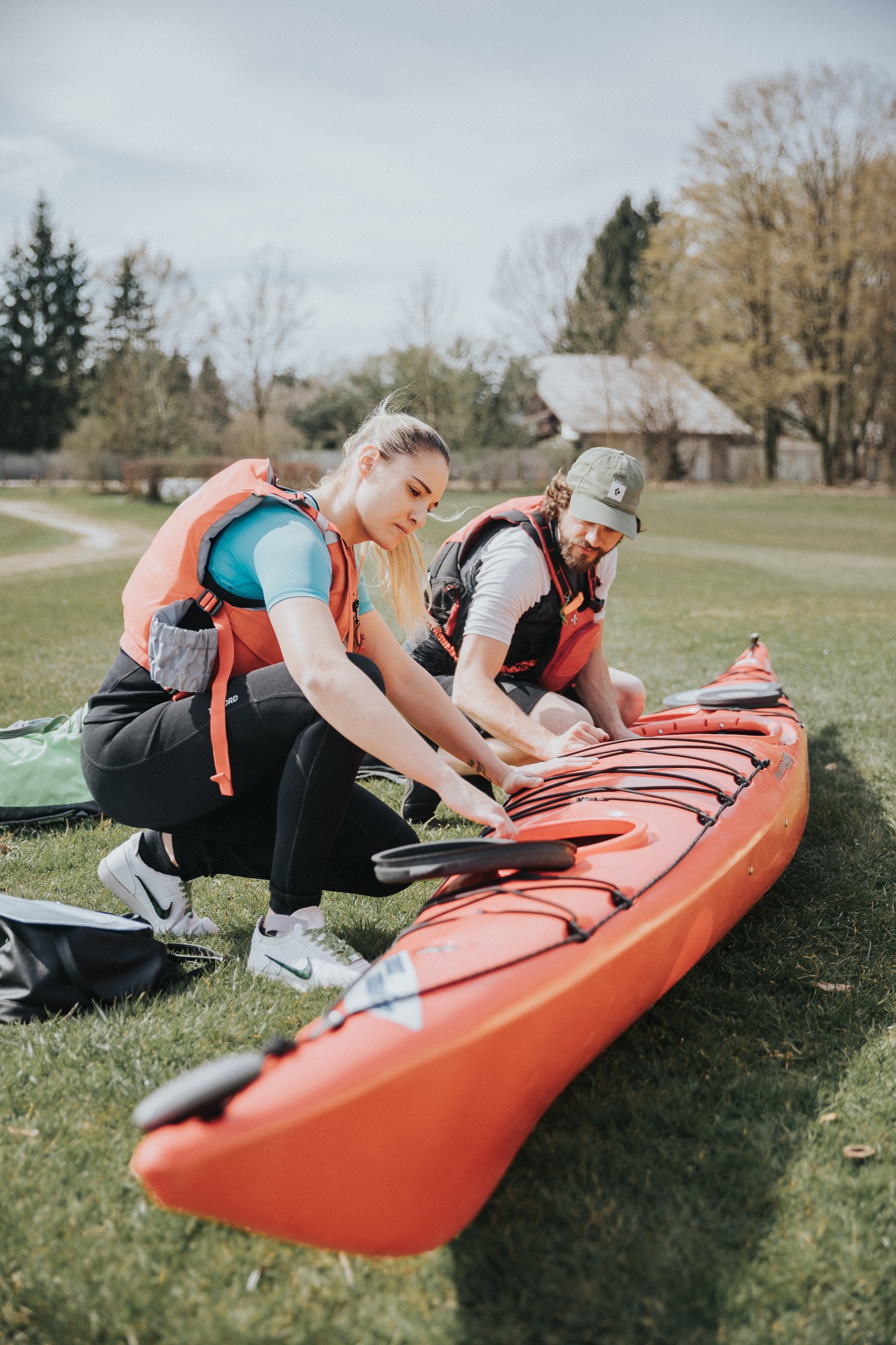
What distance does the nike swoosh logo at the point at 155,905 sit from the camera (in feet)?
9.53

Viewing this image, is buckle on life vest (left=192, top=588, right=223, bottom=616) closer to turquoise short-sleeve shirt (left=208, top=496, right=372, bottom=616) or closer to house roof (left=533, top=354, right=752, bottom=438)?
turquoise short-sleeve shirt (left=208, top=496, right=372, bottom=616)

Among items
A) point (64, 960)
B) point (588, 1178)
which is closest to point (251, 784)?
point (64, 960)

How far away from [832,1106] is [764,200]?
130 ft

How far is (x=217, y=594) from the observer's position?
256 centimetres

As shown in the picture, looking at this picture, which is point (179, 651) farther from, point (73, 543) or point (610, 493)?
point (73, 543)

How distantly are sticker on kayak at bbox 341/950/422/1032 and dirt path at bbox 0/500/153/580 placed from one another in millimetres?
13341

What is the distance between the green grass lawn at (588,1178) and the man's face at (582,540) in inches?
51.8

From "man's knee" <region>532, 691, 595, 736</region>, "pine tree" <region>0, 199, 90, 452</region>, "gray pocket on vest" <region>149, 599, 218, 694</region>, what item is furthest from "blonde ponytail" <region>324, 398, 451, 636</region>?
"pine tree" <region>0, 199, 90, 452</region>

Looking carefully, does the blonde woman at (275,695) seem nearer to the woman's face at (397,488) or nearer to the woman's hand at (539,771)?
the woman's face at (397,488)

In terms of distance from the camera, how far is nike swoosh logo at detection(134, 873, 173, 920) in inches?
114

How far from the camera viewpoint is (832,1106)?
2117 mm

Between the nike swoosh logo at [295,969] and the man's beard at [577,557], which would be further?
the man's beard at [577,557]

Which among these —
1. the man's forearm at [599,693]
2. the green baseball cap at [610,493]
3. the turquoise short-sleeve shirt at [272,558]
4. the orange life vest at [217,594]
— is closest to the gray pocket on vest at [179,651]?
the orange life vest at [217,594]

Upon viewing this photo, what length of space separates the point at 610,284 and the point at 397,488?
53.7m
